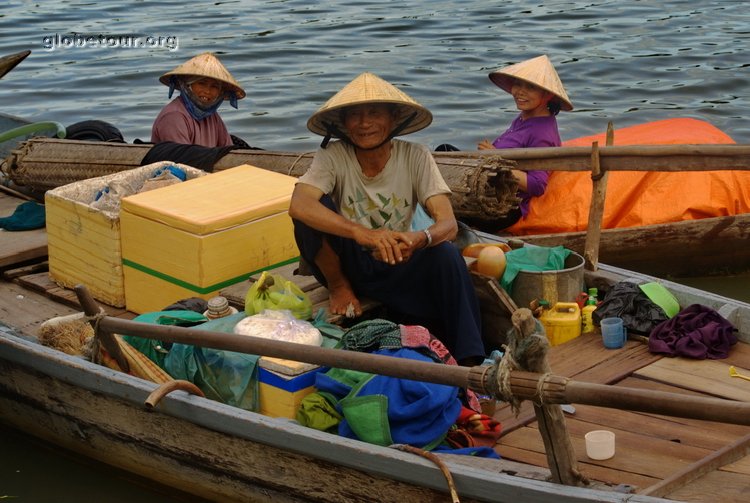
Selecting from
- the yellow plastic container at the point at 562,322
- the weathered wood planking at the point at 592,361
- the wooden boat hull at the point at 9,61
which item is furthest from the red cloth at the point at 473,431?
the wooden boat hull at the point at 9,61

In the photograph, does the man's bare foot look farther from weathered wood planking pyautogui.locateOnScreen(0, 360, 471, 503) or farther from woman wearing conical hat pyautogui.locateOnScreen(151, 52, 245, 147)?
woman wearing conical hat pyautogui.locateOnScreen(151, 52, 245, 147)

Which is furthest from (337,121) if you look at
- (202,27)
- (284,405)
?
(202,27)

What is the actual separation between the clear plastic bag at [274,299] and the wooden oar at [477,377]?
0.55 meters

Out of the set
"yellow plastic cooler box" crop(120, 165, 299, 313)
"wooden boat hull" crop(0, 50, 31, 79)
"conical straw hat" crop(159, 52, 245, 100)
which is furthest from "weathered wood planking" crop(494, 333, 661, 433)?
"wooden boat hull" crop(0, 50, 31, 79)

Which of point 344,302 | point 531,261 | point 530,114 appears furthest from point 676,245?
A: point 344,302

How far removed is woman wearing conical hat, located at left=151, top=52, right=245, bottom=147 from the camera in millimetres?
6750

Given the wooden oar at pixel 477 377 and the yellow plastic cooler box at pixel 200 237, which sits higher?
the wooden oar at pixel 477 377

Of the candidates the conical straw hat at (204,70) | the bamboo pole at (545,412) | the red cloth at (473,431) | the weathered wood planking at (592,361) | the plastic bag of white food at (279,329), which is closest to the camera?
the bamboo pole at (545,412)

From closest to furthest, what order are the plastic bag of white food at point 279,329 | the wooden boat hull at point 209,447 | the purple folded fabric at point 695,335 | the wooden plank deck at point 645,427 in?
the wooden boat hull at point 209,447 < the wooden plank deck at point 645,427 < the plastic bag of white food at point 279,329 < the purple folded fabric at point 695,335

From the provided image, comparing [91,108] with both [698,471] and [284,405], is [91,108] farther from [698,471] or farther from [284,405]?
[698,471]

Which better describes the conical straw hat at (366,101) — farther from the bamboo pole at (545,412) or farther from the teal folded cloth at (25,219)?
the teal folded cloth at (25,219)

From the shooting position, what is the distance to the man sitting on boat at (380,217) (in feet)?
15.5

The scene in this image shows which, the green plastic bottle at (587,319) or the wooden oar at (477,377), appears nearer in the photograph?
the wooden oar at (477,377)

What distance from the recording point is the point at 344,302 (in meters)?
4.95
